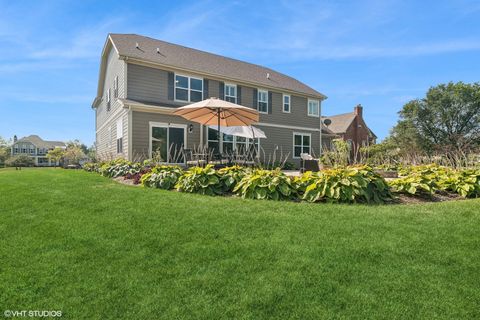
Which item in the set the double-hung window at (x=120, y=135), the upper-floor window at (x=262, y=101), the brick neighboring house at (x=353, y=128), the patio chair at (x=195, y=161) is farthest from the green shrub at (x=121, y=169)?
the brick neighboring house at (x=353, y=128)

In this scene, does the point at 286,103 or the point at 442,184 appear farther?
the point at 286,103

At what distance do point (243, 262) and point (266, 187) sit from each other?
2.55 meters

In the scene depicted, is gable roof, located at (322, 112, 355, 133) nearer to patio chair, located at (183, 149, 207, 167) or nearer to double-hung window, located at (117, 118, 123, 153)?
patio chair, located at (183, 149, 207, 167)

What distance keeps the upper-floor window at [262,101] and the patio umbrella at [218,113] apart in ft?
24.7

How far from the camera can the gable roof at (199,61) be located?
14078mm

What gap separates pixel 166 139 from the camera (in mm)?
13703

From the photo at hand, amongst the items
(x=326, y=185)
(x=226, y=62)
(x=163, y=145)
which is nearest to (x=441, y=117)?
(x=226, y=62)

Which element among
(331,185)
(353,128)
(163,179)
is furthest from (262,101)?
(353,128)

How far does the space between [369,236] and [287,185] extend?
6.95ft

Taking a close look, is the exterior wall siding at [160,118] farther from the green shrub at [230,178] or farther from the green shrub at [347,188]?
the green shrub at [347,188]

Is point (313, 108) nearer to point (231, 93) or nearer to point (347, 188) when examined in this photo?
point (231, 93)

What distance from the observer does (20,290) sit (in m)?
2.49

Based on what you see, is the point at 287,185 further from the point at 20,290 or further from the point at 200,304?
the point at 20,290

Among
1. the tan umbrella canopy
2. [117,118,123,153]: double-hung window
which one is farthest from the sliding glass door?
the tan umbrella canopy
